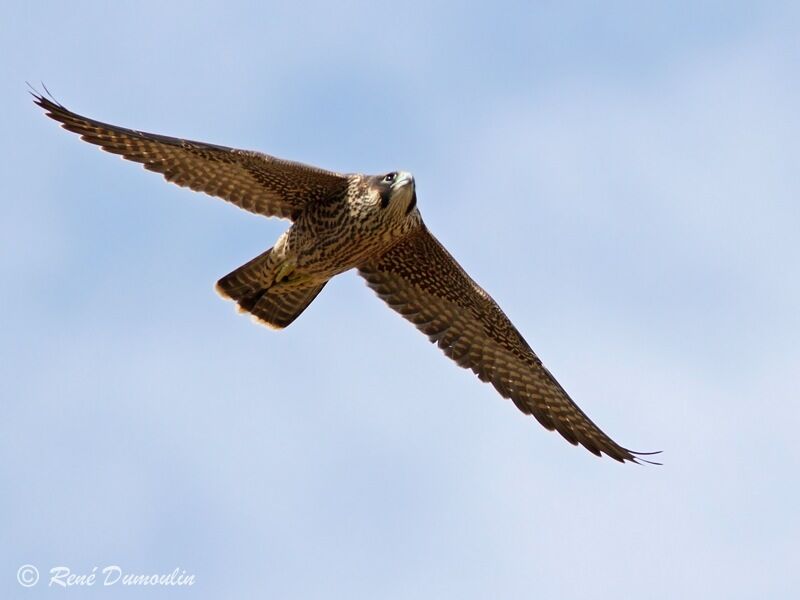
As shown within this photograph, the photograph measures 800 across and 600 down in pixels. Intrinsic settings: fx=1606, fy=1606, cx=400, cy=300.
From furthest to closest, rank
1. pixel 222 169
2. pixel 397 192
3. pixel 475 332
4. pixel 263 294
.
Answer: pixel 475 332, pixel 263 294, pixel 222 169, pixel 397 192

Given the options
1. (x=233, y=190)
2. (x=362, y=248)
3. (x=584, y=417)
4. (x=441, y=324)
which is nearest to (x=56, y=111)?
(x=233, y=190)

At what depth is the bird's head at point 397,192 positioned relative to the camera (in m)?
16.5

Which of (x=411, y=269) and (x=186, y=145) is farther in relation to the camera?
(x=411, y=269)

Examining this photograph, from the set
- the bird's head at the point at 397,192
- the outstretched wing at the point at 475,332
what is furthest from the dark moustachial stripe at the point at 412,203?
the outstretched wing at the point at 475,332

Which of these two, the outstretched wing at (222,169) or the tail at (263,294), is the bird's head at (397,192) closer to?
the outstretched wing at (222,169)

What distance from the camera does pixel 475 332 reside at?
18.7m

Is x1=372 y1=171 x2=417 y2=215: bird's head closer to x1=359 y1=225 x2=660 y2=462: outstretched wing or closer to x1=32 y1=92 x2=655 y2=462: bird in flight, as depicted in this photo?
x1=32 y1=92 x2=655 y2=462: bird in flight

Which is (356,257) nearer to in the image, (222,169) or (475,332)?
(222,169)

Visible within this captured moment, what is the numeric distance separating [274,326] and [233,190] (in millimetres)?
1690

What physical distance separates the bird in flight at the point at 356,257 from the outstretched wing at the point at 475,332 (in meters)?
0.01

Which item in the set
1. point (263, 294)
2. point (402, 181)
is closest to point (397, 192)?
point (402, 181)

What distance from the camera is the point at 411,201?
54.4 ft

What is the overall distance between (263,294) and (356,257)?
1316 millimetres

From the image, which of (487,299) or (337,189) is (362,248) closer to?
(337,189)
